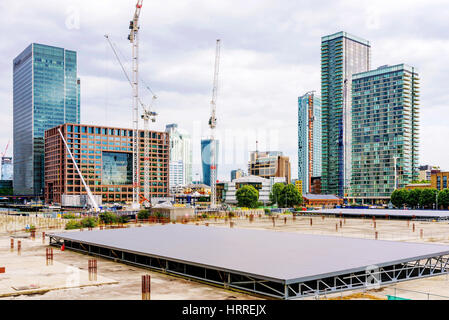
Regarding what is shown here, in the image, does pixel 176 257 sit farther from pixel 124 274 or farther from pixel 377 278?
pixel 377 278

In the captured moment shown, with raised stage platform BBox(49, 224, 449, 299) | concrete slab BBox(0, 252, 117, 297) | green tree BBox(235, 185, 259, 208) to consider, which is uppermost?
raised stage platform BBox(49, 224, 449, 299)

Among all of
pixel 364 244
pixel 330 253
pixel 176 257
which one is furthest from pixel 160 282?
pixel 364 244

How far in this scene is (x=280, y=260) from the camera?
33969 millimetres

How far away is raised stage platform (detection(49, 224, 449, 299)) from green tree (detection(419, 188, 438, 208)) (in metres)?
154

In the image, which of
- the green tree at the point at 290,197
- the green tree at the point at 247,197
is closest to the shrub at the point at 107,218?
the green tree at the point at 247,197

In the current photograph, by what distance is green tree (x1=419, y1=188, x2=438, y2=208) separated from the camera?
184 metres

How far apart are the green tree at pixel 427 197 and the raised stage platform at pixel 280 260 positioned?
505 ft

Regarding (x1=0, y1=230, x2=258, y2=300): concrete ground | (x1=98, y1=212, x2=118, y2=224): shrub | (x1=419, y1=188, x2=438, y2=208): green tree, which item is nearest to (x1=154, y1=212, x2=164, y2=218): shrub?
(x1=98, y1=212, x2=118, y2=224): shrub

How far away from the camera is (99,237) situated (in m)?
54.4

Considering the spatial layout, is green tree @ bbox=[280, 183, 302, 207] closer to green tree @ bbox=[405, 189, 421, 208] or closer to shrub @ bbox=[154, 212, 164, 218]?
green tree @ bbox=[405, 189, 421, 208]

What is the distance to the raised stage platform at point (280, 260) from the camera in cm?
3041

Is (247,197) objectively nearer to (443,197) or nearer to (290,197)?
(290,197)

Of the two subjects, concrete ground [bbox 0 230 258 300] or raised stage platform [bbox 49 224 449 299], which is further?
concrete ground [bbox 0 230 258 300]
